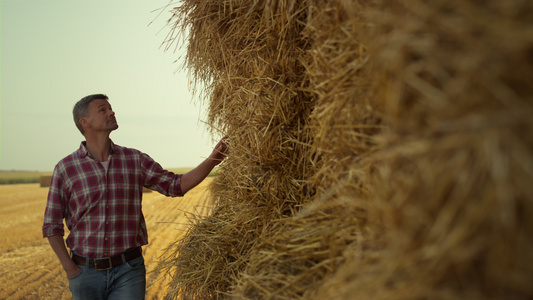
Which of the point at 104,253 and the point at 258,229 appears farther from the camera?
the point at 104,253

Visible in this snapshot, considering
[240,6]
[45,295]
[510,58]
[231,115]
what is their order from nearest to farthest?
1. [510,58]
2. [240,6]
3. [231,115]
4. [45,295]

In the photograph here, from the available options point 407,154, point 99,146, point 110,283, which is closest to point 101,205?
point 99,146

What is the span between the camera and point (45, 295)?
5.02 meters

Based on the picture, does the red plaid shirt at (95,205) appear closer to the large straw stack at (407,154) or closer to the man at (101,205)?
the man at (101,205)

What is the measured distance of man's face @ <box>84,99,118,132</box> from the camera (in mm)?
3082

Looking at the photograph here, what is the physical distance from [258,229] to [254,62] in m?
1.03

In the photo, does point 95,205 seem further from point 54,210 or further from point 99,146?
point 99,146

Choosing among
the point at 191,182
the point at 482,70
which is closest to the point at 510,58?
the point at 482,70

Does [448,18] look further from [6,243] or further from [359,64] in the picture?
[6,243]

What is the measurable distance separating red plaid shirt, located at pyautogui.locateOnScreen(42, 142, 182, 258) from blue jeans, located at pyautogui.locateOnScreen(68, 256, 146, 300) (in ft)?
0.43

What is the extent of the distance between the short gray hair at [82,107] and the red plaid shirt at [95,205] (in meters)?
0.22

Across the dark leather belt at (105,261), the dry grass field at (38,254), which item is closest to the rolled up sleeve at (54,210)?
the dark leather belt at (105,261)

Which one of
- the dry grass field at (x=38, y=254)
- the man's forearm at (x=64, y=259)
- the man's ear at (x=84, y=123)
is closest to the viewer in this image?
the man's forearm at (x=64, y=259)

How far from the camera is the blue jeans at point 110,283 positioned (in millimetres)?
2875
